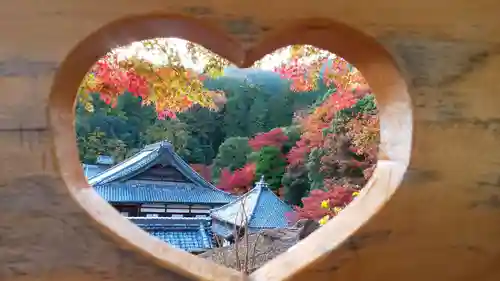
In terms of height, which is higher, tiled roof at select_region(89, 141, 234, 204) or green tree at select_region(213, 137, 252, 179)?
green tree at select_region(213, 137, 252, 179)

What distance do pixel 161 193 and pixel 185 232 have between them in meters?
0.28

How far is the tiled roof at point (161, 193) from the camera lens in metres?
2.33

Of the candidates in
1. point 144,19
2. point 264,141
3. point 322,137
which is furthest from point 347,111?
point 144,19

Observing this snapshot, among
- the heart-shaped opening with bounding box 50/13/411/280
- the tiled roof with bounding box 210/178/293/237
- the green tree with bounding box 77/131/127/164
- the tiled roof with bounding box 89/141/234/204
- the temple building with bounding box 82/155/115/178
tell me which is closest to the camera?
the heart-shaped opening with bounding box 50/13/411/280

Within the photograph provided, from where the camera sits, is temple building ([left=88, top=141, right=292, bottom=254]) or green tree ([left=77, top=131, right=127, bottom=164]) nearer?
green tree ([left=77, top=131, right=127, bottom=164])

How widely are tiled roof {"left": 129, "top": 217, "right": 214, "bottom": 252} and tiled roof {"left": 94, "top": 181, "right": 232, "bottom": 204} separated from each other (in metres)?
0.17

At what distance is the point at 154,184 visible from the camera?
8.33ft

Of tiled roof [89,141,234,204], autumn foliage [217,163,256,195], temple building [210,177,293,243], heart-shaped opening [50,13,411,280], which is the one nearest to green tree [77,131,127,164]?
tiled roof [89,141,234,204]

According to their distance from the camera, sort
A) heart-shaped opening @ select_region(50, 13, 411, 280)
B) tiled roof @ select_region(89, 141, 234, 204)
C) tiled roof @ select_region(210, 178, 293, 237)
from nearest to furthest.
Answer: heart-shaped opening @ select_region(50, 13, 411, 280)
tiled roof @ select_region(89, 141, 234, 204)
tiled roof @ select_region(210, 178, 293, 237)

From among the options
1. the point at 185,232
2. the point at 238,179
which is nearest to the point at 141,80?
the point at 238,179

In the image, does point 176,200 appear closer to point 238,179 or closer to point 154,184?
point 154,184

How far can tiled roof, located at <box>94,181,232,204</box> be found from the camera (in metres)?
2.33

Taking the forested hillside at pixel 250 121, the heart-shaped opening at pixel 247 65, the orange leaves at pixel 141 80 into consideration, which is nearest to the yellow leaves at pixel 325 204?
the forested hillside at pixel 250 121

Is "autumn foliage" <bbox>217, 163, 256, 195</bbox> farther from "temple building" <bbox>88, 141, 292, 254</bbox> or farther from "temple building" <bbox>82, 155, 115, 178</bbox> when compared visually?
"temple building" <bbox>82, 155, 115, 178</bbox>
